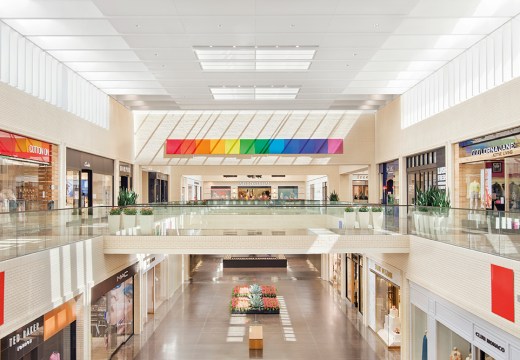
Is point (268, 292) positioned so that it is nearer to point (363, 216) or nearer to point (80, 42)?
point (363, 216)

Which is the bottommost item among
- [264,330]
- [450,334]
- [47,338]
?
[264,330]

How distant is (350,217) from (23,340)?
8372 mm

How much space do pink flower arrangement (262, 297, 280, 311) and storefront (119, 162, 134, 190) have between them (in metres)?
9.25

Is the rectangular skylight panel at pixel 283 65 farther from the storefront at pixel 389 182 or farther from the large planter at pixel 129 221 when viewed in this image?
the storefront at pixel 389 182

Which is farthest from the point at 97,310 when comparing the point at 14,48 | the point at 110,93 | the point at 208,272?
the point at 208,272

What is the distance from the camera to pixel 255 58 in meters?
14.0

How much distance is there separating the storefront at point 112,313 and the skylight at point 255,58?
701cm

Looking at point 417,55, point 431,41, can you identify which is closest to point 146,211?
point 431,41

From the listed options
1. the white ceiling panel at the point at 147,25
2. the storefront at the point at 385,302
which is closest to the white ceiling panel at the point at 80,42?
the white ceiling panel at the point at 147,25

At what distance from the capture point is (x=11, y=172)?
11664mm

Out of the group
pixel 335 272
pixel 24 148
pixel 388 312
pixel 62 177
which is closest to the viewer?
pixel 24 148

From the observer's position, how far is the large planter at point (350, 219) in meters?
12.4

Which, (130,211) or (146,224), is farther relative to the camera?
(130,211)

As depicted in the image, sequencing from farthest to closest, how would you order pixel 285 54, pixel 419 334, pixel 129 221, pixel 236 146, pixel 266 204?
pixel 236 146
pixel 266 204
pixel 285 54
pixel 129 221
pixel 419 334
